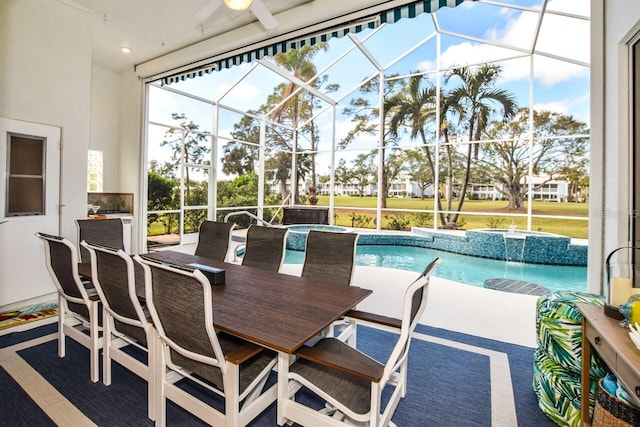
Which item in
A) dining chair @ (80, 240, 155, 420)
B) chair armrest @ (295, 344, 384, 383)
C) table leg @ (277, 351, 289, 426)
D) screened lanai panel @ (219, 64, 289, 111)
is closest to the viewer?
chair armrest @ (295, 344, 384, 383)

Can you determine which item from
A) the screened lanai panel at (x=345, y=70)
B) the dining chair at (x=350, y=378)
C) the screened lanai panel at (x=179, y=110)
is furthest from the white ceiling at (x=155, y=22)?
the screened lanai panel at (x=345, y=70)

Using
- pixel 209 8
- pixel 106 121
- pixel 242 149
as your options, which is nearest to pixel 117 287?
pixel 209 8

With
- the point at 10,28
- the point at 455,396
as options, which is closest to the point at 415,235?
the point at 455,396

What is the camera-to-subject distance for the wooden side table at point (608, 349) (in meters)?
1.11

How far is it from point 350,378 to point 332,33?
10.3 feet

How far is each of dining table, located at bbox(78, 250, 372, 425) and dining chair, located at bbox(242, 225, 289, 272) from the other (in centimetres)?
42

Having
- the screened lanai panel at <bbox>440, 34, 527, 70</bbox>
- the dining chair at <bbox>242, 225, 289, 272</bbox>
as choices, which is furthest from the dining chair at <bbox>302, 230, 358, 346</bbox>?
the screened lanai panel at <bbox>440, 34, 527, 70</bbox>

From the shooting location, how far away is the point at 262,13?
110 inches

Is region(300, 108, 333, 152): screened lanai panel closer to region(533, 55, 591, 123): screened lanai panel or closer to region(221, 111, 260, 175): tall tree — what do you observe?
region(221, 111, 260, 175): tall tree

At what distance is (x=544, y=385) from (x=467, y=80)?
857cm

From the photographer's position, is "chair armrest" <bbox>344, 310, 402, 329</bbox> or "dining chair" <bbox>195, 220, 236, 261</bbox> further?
"dining chair" <bbox>195, 220, 236, 261</bbox>

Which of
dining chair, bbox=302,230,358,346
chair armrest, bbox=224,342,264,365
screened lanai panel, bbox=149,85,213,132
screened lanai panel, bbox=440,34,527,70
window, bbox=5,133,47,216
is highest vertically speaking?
screened lanai panel, bbox=440,34,527,70

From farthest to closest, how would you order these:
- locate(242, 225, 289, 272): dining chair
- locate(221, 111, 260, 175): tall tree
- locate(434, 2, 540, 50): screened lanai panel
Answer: locate(221, 111, 260, 175): tall tree < locate(434, 2, 540, 50): screened lanai panel < locate(242, 225, 289, 272): dining chair

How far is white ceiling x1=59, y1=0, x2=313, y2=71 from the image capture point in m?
3.47
